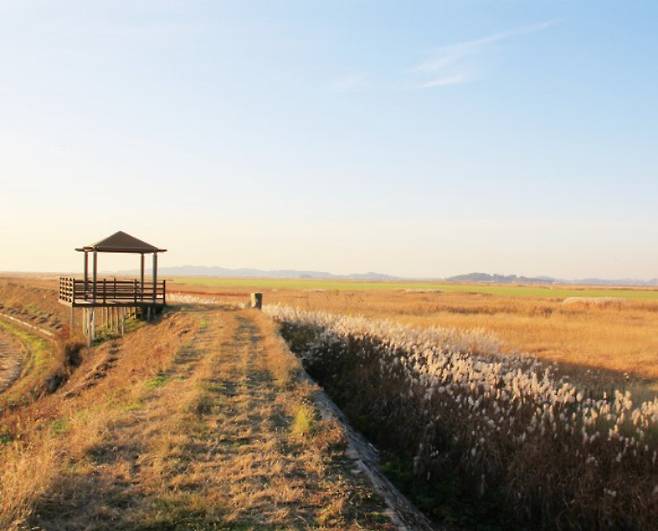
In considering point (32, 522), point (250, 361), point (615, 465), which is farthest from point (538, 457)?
point (250, 361)

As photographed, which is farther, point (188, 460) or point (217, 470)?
point (188, 460)

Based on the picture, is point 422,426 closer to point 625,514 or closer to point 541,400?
point 541,400

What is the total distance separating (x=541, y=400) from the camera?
11.5 m

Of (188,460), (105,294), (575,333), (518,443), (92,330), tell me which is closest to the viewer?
(188,460)

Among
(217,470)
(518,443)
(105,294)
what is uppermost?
(105,294)

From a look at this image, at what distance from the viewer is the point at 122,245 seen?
1121 inches

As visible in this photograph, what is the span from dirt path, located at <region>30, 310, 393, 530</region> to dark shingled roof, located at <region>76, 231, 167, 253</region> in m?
17.2

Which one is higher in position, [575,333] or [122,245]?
[122,245]

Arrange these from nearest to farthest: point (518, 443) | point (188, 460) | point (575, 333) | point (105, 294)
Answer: point (188, 460)
point (518, 443)
point (575, 333)
point (105, 294)

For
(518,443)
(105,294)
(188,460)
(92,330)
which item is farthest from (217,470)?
(105,294)

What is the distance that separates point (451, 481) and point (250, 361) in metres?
6.87

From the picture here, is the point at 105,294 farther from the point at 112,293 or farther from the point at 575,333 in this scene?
the point at 575,333

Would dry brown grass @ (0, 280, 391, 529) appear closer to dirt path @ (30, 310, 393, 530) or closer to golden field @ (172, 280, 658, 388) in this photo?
dirt path @ (30, 310, 393, 530)

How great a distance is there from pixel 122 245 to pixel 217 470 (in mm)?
22402
